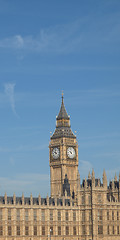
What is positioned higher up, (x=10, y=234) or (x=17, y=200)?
(x=17, y=200)

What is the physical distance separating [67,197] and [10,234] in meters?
31.9

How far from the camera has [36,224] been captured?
159000mm

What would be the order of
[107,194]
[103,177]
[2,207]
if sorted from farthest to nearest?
[107,194]
[103,177]
[2,207]

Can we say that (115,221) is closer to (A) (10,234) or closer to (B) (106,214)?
(B) (106,214)

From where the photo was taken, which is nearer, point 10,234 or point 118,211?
point 10,234

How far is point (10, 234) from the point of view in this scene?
497 feet

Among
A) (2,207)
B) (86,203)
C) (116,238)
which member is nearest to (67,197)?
(86,203)

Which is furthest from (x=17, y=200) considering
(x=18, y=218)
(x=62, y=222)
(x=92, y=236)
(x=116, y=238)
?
(x=116, y=238)

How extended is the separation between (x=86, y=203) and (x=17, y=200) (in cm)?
2522

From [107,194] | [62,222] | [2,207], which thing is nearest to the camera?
[2,207]

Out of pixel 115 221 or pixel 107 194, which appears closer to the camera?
pixel 115 221

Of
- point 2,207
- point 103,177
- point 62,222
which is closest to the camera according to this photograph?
point 2,207

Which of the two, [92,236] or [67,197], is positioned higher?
[67,197]

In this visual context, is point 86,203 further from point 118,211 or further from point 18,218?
point 18,218
